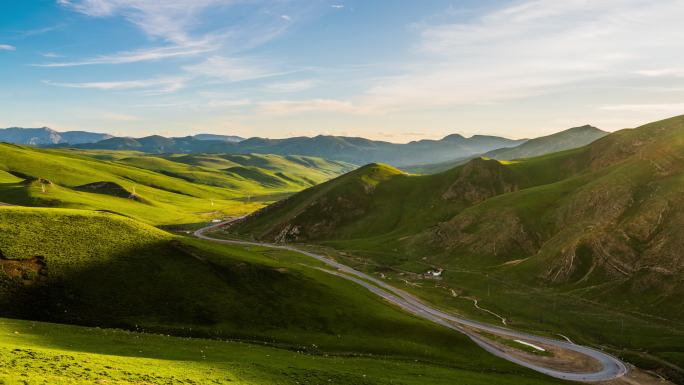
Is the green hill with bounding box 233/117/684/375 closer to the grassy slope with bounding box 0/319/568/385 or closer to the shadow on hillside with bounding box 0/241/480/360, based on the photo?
the shadow on hillside with bounding box 0/241/480/360

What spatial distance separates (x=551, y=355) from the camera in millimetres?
86188

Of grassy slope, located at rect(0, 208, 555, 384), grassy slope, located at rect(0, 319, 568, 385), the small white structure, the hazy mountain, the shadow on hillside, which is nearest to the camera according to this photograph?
grassy slope, located at rect(0, 319, 568, 385)

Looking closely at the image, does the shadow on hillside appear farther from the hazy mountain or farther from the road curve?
the hazy mountain

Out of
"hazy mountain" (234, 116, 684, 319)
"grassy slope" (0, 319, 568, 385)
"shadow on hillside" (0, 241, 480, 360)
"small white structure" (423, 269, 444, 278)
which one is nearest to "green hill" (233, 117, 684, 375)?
"hazy mountain" (234, 116, 684, 319)

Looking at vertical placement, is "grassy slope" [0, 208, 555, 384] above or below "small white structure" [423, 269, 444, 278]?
above

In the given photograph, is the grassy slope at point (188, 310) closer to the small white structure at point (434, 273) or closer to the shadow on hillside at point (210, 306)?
the shadow on hillside at point (210, 306)

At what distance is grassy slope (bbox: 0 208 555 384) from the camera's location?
5150 centimetres

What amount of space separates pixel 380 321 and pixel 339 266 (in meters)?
73.8

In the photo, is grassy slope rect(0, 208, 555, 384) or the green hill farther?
the green hill

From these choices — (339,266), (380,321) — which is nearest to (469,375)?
(380,321)

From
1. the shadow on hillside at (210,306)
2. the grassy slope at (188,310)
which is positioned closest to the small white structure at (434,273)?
the grassy slope at (188,310)

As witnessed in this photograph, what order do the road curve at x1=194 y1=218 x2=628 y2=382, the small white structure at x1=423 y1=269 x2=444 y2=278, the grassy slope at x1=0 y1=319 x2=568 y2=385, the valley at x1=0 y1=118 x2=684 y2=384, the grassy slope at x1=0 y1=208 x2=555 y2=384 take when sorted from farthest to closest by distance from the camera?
the small white structure at x1=423 y1=269 x2=444 y2=278 → the road curve at x1=194 y1=218 x2=628 y2=382 → the valley at x1=0 y1=118 x2=684 y2=384 → the grassy slope at x1=0 y1=208 x2=555 y2=384 → the grassy slope at x1=0 y1=319 x2=568 y2=385

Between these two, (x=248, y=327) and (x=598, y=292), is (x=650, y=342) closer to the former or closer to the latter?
(x=598, y=292)

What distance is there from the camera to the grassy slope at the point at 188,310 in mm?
51500
